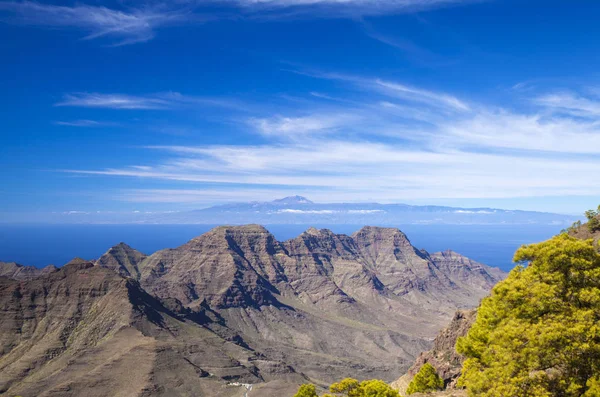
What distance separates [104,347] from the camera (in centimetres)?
14525

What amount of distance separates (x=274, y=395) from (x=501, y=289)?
108648 millimetres

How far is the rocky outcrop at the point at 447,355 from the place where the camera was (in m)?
80.4

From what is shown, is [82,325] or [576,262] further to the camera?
[82,325]

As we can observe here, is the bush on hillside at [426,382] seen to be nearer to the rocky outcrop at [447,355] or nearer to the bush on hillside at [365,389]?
the rocky outcrop at [447,355]

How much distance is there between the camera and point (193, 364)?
469ft

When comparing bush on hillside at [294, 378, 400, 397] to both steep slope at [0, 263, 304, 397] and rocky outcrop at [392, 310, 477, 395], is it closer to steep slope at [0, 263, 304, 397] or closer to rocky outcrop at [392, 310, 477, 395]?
rocky outcrop at [392, 310, 477, 395]

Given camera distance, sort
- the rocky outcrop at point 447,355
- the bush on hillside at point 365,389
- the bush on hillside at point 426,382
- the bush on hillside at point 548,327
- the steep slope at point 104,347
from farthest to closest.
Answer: the steep slope at point 104,347
the rocky outcrop at point 447,355
the bush on hillside at point 426,382
the bush on hillside at point 365,389
the bush on hillside at point 548,327

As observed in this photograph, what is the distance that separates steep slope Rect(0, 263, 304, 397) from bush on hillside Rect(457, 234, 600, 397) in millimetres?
113340

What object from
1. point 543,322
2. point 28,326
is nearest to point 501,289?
point 543,322

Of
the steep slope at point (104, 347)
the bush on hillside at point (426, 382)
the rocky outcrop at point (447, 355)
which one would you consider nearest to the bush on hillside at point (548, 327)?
the bush on hillside at point (426, 382)

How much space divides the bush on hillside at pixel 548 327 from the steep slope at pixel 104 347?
113 meters

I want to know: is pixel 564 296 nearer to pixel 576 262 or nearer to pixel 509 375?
pixel 576 262

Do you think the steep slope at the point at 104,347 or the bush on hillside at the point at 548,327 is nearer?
the bush on hillside at the point at 548,327

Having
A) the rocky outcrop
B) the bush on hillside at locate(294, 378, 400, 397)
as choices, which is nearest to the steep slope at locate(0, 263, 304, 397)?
the rocky outcrop
